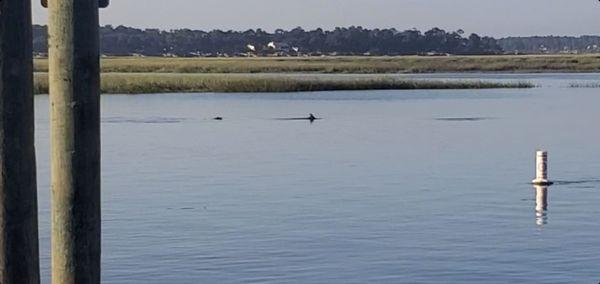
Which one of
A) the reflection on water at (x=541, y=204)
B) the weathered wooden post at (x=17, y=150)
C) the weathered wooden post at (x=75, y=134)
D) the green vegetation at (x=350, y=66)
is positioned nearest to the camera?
the weathered wooden post at (x=75, y=134)

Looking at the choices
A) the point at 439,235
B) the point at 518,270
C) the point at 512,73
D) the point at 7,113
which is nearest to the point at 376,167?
the point at 439,235

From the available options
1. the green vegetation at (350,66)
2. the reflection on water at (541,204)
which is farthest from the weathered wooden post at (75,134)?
the green vegetation at (350,66)

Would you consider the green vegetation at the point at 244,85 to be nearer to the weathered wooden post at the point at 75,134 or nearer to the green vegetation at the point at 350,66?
the green vegetation at the point at 350,66

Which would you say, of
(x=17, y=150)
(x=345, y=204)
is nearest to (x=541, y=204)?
(x=345, y=204)

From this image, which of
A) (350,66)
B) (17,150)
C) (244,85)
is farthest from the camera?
(350,66)

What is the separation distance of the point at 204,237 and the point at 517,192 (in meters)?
8.19

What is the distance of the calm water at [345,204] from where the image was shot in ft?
50.3

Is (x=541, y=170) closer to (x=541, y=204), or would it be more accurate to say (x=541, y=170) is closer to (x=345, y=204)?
(x=541, y=204)

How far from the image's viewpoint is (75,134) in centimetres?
550

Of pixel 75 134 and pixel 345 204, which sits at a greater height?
pixel 75 134

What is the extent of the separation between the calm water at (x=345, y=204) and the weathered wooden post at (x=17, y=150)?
7.90 metres

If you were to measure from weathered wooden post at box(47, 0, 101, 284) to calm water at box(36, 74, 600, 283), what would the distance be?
859 centimetres

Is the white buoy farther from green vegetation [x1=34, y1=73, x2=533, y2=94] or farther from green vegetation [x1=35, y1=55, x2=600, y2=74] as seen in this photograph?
green vegetation [x1=35, y1=55, x2=600, y2=74]

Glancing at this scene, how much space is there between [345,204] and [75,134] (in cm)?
1656
